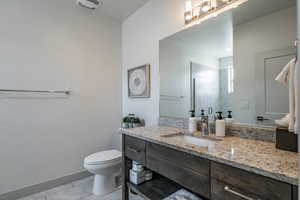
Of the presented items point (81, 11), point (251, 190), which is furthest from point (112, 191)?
point (81, 11)

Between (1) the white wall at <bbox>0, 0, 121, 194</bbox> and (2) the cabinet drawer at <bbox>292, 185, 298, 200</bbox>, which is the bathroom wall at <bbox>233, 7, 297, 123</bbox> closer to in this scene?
(2) the cabinet drawer at <bbox>292, 185, 298, 200</bbox>

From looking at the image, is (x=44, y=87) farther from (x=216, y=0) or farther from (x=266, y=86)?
(x=266, y=86)

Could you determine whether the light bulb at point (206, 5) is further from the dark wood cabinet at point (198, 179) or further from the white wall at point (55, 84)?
the white wall at point (55, 84)

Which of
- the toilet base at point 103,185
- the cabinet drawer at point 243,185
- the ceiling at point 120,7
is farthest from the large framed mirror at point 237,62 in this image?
the toilet base at point 103,185

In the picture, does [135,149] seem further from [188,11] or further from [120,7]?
[120,7]

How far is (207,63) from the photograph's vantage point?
5.03 ft

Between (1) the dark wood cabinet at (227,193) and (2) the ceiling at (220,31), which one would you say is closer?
(1) the dark wood cabinet at (227,193)

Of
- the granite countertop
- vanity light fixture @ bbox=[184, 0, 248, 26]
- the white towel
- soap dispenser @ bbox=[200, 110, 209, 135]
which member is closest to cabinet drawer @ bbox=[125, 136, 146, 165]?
the granite countertop

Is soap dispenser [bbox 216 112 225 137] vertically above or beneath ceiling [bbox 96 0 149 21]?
beneath

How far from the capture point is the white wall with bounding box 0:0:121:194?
1718 millimetres

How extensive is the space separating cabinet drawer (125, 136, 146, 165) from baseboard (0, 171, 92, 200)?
1.11 meters

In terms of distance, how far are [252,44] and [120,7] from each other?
1763 millimetres

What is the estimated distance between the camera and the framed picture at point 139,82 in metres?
2.08

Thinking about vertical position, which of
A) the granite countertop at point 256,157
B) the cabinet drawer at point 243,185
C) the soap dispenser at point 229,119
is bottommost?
the cabinet drawer at point 243,185
